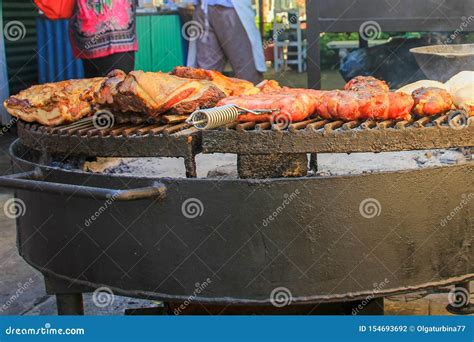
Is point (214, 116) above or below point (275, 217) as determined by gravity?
above

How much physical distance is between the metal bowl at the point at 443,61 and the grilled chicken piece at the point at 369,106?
1756 mm

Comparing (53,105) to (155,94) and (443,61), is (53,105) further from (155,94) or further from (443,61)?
(443,61)

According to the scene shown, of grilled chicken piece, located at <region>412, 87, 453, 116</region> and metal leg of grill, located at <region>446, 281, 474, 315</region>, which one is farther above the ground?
grilled chicken piece, located at <region>412, 87, 453, 116</region>

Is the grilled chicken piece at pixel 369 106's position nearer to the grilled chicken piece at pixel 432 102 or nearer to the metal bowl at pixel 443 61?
the grilled chicken piece at pixel 432 102

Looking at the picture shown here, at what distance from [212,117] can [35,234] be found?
1256 mm

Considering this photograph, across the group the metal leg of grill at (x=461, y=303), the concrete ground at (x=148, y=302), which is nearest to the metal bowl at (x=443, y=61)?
the concrete ground at (x=148, y=302)

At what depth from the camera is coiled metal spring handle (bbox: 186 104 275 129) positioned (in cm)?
359

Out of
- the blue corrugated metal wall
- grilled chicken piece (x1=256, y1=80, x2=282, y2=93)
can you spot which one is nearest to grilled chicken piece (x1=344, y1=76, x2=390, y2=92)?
grilled chicken piece (x1=256, y1=80, x2=282, y2=93)

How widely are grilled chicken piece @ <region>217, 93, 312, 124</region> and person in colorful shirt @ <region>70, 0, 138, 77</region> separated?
296 cm

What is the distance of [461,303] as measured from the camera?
205 inches

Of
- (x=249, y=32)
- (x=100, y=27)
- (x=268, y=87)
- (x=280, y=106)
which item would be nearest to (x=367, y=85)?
(x=280, y=106)

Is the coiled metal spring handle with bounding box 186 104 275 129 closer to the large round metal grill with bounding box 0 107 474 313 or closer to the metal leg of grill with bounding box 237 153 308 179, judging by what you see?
the large round metal grill with bounding box 0 107 474 313

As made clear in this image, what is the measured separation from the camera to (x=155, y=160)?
507 centimetres

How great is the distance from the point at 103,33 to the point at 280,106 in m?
3.25
